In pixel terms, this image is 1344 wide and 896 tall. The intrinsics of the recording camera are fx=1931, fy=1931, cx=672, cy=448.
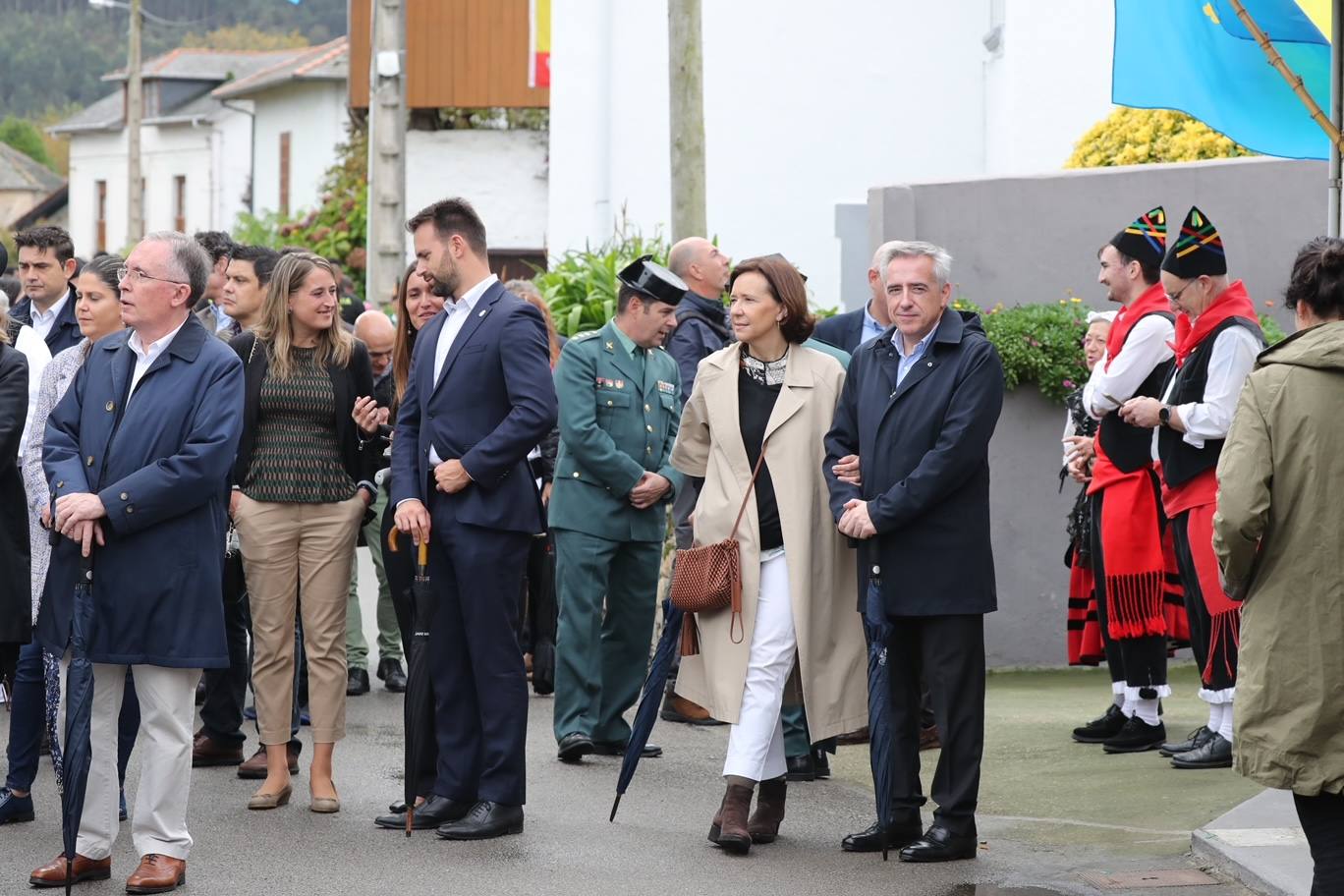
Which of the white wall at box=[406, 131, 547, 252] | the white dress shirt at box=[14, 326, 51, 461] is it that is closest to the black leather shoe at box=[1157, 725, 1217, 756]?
the white dress shirt at box=[14, 326, 51, 461]

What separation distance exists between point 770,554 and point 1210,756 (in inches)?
94.5

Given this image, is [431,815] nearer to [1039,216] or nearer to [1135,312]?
[1135,312]

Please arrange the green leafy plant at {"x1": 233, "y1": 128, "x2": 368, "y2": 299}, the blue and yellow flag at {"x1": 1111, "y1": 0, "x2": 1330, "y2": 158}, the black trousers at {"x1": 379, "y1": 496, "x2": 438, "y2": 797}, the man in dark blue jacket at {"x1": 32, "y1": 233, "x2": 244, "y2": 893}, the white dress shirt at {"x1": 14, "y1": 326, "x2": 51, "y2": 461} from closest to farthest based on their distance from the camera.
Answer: the man in dark blue jacket at {"x1": 32, "y1": 233, "x2": 244, "y2": 893}
the black trousers at {"x1": 379, "y1": 496, "x2": 438, "y2": 797}
the blue and yellow flag at {"x1": 1111, "y1": 0, "x2": 1330, "y2": 158}
the white dress shirt at {"x1": 14, "y1": 326, "x2": 51, "y2": 461}
the green leafy plant at {"x1": 233, "y1": 128, "x2": 368, "y2": 299}

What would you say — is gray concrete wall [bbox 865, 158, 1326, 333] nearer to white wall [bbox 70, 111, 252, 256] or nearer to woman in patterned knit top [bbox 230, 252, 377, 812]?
woman in patterned knit top [bbox 230, 252, 377, 812]

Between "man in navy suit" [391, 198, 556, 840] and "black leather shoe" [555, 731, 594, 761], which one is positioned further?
"black leather shoe" [555, 731, 594, 761]

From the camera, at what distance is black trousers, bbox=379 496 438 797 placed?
7.57 metres

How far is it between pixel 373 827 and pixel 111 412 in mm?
1956

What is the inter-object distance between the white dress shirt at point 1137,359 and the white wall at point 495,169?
23.0 metres

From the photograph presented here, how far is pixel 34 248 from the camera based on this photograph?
9.69 metres

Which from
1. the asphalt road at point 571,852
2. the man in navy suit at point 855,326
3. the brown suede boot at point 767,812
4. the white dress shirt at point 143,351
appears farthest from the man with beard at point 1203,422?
the white dress shirt at point 143,351

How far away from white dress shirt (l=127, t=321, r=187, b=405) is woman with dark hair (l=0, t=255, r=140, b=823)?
0.48 metres

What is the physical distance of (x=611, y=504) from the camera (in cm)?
887

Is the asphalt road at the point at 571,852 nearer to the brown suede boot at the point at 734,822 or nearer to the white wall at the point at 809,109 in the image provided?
the brown suede boot at the point at 734,822

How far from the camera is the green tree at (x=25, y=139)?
99506 millimetres
